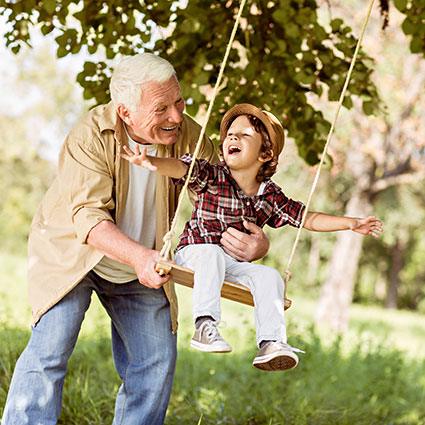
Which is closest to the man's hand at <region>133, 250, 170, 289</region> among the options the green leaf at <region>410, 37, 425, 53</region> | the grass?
the grass

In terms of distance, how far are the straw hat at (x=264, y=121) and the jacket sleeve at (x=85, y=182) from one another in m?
0.58

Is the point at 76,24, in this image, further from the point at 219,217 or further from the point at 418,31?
the point at 219,217

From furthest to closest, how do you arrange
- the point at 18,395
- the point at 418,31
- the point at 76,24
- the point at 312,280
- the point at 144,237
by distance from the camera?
the point at 312,280 → the point at 76,24 → the point at 418,31 → the point at 144,237 → the point at 18,395

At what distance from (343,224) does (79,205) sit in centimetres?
119

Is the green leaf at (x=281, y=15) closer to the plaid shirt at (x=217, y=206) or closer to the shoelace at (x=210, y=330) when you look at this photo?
the plaid shirt at (x=217, y=206)

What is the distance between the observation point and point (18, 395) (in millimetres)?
3025

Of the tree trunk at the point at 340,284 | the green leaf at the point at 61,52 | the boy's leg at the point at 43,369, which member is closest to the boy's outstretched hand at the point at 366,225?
the boy's leg at the point at 43,369

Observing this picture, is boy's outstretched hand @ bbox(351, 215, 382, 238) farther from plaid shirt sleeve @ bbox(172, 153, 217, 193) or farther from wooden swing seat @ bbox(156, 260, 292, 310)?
plaid shirt sleeve @ bbox(172, 153, 217, 193)

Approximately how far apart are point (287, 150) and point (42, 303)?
12131 millimetres

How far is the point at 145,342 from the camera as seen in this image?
337cm

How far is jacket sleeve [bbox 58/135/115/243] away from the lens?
9.58 feet

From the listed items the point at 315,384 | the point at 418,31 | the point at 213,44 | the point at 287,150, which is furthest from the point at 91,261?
the point at 287,150

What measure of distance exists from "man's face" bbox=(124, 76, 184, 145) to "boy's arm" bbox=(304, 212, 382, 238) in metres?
0.75

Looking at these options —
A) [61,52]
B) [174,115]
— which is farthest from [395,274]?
[174,115]
